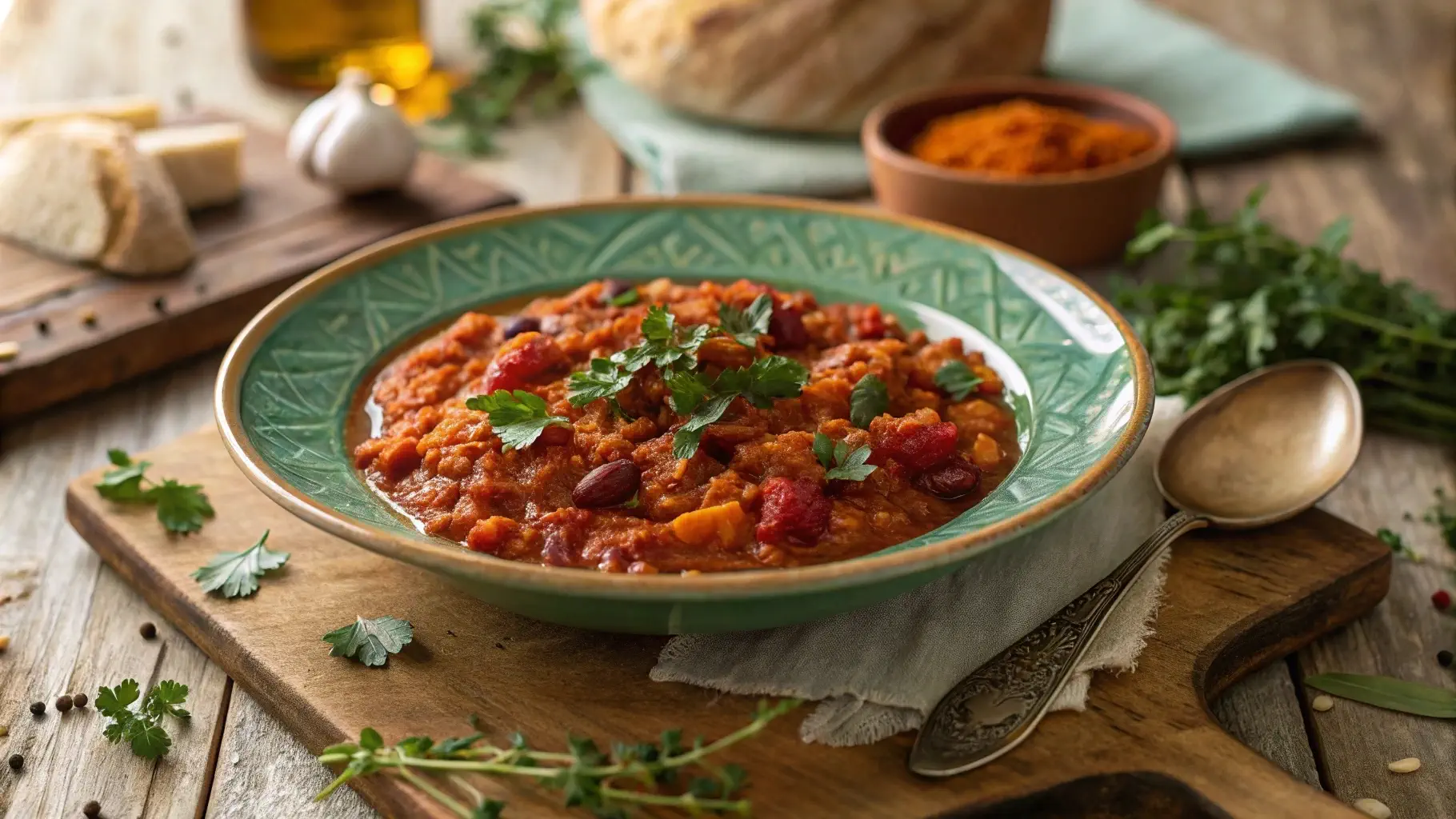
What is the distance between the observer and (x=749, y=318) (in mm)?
3594

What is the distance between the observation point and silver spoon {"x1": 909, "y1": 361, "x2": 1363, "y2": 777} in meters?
2.87

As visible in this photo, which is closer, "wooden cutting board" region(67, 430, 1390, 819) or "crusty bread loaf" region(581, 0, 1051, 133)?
"wooden cutting board" region(67, 430, 1390, 819)

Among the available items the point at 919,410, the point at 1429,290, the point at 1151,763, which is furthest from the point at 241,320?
the point at 1429,290

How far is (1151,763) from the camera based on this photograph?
2820 mm

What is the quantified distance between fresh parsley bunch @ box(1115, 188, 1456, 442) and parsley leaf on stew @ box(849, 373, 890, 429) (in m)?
1.31

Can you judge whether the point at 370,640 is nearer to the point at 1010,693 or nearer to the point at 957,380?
the point at 1010,693

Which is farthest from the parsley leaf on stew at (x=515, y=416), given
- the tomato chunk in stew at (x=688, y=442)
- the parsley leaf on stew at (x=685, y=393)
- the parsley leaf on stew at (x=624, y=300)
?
the parsley leaf on stew at (x=624, y=300)

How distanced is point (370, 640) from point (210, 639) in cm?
47

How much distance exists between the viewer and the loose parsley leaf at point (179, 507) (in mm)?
3631

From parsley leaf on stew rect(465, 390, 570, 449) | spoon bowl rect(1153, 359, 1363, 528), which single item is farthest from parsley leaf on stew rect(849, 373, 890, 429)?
spoon bowl rect(1153, 359, 1363, 528)

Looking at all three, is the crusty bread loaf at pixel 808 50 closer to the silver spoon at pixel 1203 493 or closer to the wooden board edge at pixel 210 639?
the silver spoon at pixel 1203 493

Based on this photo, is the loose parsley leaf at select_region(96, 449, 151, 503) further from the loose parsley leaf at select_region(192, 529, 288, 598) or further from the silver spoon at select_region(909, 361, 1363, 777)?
the silver spoon at select_region(909, 361, 1363, 777)

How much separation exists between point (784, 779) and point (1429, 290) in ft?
12.4

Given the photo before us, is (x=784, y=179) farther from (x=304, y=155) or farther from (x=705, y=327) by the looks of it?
(x=705, y=327)
